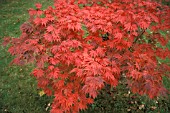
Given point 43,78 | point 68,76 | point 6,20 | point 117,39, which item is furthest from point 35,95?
point 6,20

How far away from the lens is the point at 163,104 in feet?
18.4

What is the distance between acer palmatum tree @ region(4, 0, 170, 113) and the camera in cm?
347

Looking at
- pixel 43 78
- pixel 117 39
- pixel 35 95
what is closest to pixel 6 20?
pixel 35 95

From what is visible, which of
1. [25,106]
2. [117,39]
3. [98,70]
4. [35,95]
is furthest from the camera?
[35,95]

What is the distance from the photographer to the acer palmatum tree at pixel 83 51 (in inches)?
137

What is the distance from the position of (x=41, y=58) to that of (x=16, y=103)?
265cm

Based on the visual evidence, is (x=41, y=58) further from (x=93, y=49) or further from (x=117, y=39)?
(x=117, y=39)

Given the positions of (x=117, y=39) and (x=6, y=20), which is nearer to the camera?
(x=117, y=39)

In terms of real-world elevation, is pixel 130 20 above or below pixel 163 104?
above

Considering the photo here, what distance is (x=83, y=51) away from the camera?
11.9 ft

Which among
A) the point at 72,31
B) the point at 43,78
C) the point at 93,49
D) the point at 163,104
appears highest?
the point at 72,31

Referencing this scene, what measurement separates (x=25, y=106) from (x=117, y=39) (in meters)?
3.26

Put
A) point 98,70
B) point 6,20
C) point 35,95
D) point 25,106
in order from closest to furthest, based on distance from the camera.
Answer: point 98,70 → point 25,106 → point 35,95 → point 6,20

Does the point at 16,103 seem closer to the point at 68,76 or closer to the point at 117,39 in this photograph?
the point at 68,76
